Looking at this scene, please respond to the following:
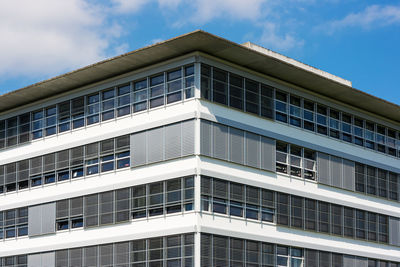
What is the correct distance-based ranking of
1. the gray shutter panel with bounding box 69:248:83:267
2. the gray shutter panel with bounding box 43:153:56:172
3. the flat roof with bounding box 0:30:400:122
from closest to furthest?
the flat roof with bounding box 0:30:400:122, the gray shutter panel with bounding box 69:248:83:267, the gray shutter panel with bounding box 43:153:56:172

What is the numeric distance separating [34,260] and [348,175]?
18.8m

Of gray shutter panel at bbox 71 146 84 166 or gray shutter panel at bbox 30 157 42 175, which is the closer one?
gray shutter panel at bbox 71 146 84 166

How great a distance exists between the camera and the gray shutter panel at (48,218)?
141 feet

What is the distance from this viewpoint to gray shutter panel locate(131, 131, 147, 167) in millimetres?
39312

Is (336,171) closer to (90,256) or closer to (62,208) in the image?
(90,256)

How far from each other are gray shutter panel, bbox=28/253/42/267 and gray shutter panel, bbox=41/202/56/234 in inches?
55.7

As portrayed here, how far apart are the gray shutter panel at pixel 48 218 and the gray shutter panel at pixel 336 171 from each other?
15.9 metres

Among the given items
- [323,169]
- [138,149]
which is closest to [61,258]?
[138,149]

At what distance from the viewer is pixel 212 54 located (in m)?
38.6

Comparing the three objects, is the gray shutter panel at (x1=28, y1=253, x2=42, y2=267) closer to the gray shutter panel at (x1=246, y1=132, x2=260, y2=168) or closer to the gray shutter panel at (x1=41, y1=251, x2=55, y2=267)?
the gray shutter panel at (x1=41, y1=251, x2=55, y2=267)

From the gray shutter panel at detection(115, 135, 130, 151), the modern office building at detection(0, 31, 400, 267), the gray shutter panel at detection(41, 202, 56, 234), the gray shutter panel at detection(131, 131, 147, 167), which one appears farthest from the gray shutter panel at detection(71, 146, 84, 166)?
the gray shutter panel at detection(131, 131, 147, 167)

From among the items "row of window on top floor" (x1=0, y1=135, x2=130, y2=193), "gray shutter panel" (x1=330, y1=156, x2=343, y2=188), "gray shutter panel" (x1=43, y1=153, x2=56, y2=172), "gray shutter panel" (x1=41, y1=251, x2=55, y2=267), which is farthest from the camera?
"gray shutter panel" (x1=330, y1=156, x2=343, y2=188)

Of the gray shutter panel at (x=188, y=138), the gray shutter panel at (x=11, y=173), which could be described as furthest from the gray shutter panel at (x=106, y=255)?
the gray shutter panel at (x=11, y=173)

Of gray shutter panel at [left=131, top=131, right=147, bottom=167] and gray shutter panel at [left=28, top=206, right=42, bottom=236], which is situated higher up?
gray shutter panel at [left=131, top=131, right=147, bottom=167]
